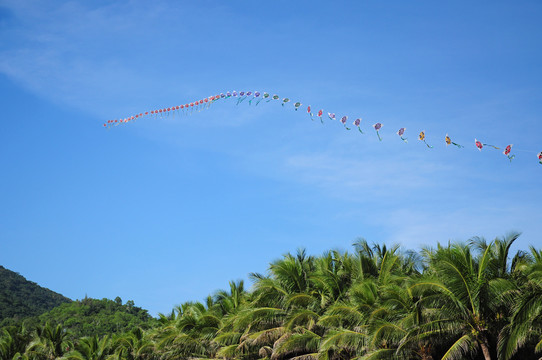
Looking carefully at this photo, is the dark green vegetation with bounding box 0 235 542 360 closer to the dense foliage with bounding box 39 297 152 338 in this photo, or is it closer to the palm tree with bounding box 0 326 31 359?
the palm tree with bounding box 0 326 31 359

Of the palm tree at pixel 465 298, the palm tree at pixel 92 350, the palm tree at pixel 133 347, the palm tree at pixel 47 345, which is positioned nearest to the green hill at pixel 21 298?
the palm tree at pixel 47 345

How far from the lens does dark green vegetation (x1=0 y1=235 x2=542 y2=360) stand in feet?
66.9

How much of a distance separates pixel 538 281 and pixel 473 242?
15.4 ft

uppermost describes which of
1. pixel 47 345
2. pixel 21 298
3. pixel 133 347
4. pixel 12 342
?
pixel 21 298

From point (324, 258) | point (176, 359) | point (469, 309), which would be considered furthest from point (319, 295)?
point (176, 359)

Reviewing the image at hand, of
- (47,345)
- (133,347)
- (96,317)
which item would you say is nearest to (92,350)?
(133,347)

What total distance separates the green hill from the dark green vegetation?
70.4m

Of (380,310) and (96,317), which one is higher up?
(96,317)

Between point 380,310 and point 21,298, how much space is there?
11180 cm

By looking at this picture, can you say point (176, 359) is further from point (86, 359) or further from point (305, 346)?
point (305, 346)

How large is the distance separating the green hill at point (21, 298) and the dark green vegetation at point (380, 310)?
70352 mm

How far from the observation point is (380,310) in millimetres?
22938

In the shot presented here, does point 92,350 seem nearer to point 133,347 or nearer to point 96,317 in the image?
point 133,347

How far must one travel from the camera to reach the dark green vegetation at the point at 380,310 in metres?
20.4
